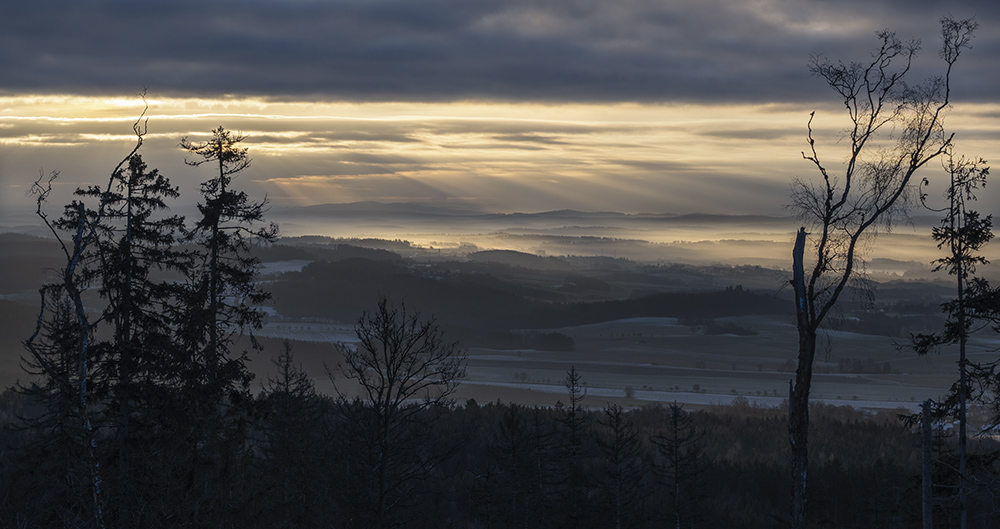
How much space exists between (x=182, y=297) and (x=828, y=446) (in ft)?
180

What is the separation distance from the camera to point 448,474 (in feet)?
177

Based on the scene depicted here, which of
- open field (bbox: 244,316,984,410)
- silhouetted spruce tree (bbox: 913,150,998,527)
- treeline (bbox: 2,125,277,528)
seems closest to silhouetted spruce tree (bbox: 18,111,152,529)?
treeline (bbox: 2,125,277,528)

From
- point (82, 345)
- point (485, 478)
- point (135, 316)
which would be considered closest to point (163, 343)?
point (135, 316)

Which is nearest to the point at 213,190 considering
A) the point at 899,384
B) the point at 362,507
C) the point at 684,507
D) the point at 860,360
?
the point at 362,507

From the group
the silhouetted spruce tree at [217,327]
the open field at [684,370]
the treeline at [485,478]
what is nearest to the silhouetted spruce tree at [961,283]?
the treeline at [485,478]

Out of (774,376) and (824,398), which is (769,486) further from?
(774,376)

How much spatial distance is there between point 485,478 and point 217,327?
19014 millimetres

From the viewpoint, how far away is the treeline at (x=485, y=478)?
21.6 metres

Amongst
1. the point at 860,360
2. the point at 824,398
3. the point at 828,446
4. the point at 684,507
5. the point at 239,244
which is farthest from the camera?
the point at 860,360

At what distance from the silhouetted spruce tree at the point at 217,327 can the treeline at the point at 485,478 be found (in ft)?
1.53

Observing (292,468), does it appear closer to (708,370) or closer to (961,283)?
(961,283)

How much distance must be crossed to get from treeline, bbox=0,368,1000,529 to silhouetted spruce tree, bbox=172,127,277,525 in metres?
0.47

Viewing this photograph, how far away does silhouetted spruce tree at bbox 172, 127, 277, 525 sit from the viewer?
888 inches

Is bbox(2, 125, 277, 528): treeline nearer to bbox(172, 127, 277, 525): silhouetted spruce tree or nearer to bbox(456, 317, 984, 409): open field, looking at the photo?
bbox(172, 127, 277, 525): silhouetted spruce tree
